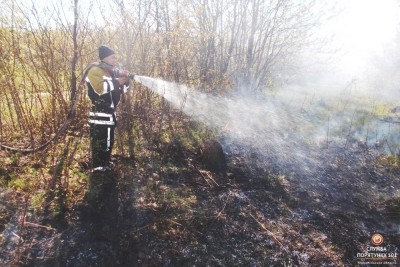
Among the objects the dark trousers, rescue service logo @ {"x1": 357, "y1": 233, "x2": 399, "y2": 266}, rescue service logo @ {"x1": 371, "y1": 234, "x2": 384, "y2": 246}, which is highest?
the dark trousers

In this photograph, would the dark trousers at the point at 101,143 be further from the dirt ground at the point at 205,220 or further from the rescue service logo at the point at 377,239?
the rescue service logo at the point at 377,239

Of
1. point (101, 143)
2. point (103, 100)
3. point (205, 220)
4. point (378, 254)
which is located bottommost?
point (378, 254)

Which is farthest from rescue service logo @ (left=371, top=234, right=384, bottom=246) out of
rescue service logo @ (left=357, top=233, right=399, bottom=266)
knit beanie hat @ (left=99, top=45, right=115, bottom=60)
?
knit beanie hat @ (left=99, top=45, right=115, bottom=60)

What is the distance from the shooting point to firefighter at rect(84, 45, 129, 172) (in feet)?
14.3

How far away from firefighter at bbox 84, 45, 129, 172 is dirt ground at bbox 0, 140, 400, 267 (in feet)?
1.19

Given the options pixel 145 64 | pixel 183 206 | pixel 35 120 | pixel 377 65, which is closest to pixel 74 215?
pixel 183 206

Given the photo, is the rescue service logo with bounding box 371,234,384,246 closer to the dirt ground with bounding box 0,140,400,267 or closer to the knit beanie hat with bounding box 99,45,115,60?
the dirt ground with bounding box 0,140,400,267

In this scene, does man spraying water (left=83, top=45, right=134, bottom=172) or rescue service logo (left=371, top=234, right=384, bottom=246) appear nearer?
rescue service logo (left=371, top=234, right=384, bottom=246)

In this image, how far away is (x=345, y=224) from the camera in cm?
441

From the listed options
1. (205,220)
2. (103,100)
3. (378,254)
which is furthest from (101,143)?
(378,254)

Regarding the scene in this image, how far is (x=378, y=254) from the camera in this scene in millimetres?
3848

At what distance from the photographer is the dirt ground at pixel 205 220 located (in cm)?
327

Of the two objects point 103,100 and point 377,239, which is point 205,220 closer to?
point 103,100

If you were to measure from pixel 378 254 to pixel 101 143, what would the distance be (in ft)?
13.0
